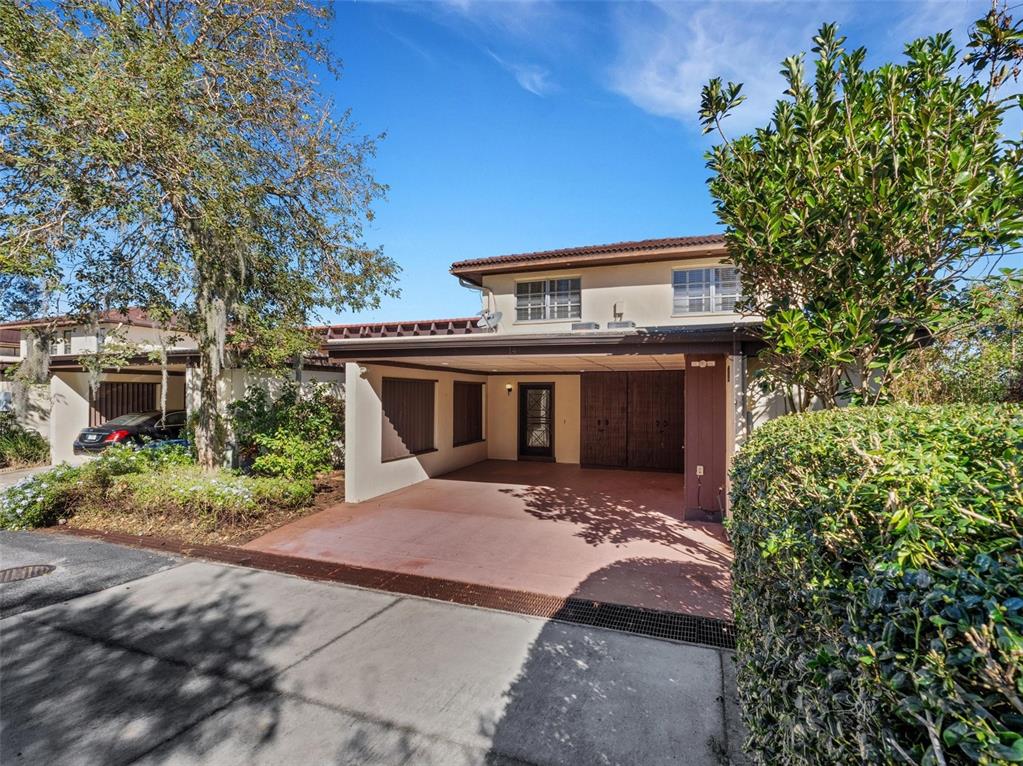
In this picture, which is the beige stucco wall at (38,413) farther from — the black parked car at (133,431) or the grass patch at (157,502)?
the grass patch at (157,502)

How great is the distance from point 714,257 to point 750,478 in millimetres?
10197

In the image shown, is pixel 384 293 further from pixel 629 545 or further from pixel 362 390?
pixel 629 545

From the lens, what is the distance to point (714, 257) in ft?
37.0

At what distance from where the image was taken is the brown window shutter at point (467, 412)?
12172mm

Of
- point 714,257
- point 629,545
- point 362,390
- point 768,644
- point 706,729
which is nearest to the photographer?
point 768,644

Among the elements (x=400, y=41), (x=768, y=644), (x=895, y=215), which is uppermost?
(x=400, y=41)

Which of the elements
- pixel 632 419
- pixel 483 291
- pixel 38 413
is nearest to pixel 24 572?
pixel 483 291

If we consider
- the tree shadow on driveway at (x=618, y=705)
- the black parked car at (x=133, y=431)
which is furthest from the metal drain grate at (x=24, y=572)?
the black parked car at (x=133, y=431)

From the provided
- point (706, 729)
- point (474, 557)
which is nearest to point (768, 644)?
point (706, 729)

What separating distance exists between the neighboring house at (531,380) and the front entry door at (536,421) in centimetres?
3

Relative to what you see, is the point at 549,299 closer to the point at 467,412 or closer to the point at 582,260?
the point at 582,260

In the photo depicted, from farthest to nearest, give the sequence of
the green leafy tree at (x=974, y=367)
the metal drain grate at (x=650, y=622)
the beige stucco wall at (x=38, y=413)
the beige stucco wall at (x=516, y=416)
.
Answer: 1. the beige stucco wall at (x=38, y=413)
2. the beige stucco wall at (x=516, y=416)
3. the green leafy tree at (x=974, y=367)
4. the metal drain grate at (x=650, y=622)

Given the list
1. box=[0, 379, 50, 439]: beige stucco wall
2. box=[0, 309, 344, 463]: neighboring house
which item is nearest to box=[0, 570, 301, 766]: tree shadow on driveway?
box=[0, 309, 344, 463]: neighboring house

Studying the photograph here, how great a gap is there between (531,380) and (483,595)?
29.6 ft
